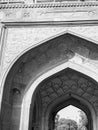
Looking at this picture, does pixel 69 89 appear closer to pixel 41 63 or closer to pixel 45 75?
pixel 45 75

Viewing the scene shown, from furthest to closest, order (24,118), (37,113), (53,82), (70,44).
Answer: (37,113), (53,82), (70,44), (24,118)

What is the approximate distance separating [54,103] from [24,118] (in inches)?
135

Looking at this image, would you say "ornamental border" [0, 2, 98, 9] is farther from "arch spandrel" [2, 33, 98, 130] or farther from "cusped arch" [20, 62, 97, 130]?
"cusped arch" [20, 62, 97, 130]

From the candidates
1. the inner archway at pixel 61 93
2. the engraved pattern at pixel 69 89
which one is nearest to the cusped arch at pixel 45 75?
the inner archway at pixel 61 93

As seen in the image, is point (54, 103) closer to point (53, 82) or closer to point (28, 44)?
point (53, 82)

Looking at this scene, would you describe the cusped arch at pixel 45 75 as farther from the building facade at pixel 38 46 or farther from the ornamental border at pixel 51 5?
the ornamental border at pixel 51 5

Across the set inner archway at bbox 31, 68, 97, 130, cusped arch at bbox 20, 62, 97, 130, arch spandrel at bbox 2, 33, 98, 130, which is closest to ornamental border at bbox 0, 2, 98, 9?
arch spandrel at bbox 2, 33, 98, 130

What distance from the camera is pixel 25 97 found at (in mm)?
6992

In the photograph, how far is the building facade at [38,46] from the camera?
21.9 feet

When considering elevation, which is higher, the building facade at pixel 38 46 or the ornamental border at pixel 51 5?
the ornamental border at pixel 51 5

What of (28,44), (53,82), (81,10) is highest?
(81,10)

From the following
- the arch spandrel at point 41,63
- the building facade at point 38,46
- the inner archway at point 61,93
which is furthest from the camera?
the inner archway at point 61,93

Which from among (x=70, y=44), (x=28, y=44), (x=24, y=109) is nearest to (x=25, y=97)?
(x=24, y=109)

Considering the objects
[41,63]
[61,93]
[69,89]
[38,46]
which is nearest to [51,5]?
[38,46]
